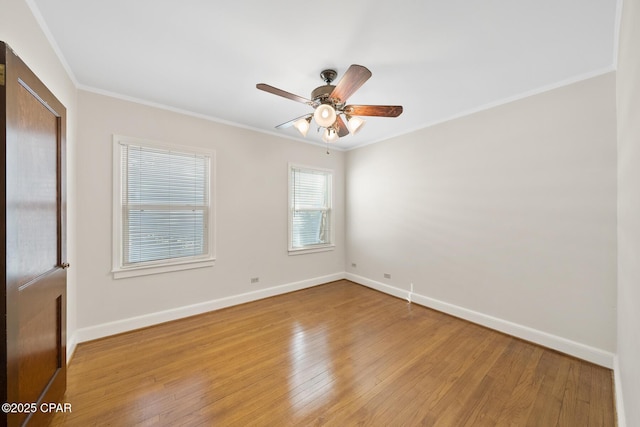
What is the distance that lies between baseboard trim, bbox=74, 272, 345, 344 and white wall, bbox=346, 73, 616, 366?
1.87 meters

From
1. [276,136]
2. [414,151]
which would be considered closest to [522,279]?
[414,151]

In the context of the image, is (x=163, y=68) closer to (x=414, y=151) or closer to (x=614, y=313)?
(x=414, y=151)

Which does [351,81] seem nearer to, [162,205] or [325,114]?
[325,114]

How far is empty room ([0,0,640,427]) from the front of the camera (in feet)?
4.79

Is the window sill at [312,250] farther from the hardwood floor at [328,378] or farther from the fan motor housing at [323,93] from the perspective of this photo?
the fan motor housing at [323,93]

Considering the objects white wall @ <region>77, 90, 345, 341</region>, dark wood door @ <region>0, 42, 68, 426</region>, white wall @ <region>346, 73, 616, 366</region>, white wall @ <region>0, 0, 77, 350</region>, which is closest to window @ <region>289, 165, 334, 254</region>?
white wall @ <region>77, 90, 345, 341</region>

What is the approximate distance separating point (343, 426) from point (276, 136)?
3.56m

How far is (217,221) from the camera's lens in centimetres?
326

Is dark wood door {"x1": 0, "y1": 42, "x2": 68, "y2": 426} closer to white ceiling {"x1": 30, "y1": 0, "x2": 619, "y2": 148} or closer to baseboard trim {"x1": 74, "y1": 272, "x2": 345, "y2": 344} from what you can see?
white ceiling {"x1": 30, "y1": 0, "x2": 619, "y2": 148}

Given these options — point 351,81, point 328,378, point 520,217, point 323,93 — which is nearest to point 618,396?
point 520,217

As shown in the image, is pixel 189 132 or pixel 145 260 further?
pixel 189 132

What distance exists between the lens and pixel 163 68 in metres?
2.13

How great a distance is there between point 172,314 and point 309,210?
8.21 feet

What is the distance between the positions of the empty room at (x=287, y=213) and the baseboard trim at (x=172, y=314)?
0.03 metres
